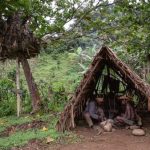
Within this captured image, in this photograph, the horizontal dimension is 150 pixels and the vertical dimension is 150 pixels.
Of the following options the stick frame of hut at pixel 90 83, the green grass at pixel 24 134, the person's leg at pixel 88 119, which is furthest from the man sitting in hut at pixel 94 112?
the green grass at pixel 24 134

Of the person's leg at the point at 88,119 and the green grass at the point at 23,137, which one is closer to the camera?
the green grass at the point at 23,137

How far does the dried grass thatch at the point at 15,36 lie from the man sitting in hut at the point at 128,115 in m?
3.17

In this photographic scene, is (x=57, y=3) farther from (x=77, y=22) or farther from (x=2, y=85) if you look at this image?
(x=2, y=85)

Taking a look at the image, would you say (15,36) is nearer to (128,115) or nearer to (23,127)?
(23,127)

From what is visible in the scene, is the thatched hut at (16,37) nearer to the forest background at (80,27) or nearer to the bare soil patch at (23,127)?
the forest background at (80,27)

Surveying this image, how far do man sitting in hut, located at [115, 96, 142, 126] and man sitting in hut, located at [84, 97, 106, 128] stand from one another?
17.9 inches

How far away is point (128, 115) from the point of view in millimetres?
8047

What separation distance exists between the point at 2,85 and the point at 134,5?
18.7 feet

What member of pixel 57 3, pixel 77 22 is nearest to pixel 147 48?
pixel 77 22

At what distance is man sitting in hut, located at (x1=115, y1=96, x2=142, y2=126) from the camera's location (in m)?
7.90

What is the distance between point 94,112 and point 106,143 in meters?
1.62

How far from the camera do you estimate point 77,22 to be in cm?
1019

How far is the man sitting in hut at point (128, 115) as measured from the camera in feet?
25.9

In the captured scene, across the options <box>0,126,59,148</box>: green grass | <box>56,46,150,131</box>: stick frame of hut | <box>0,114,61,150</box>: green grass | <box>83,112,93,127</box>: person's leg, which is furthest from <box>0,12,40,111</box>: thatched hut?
<box>83,112,93,127</box>: person's leg
